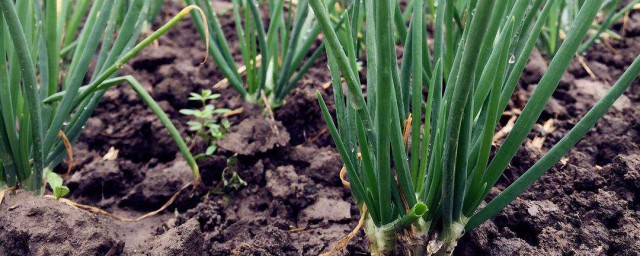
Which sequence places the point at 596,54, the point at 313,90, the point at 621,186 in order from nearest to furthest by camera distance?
the point at 621,186
the point at 313,90
the point at 596,54

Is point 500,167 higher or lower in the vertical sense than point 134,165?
higher

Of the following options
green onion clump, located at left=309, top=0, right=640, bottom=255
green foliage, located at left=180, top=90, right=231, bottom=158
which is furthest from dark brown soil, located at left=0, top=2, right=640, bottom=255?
green onion clump, located at left=309, top=0, right=640, bottom=255

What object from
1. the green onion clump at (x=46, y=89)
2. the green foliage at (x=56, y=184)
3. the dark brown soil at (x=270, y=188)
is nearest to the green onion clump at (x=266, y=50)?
the dark brown soil at (x=270, y=188)

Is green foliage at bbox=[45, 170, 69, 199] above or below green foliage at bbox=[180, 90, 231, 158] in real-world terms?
above

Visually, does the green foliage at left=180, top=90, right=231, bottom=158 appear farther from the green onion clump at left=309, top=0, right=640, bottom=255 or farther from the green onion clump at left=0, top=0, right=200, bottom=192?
the green onion clump at left=309, top=0, right=640, bottom=255

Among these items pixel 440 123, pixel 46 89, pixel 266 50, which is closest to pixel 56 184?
pixel 46 89

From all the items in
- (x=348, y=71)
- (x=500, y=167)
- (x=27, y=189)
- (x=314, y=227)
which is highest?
(x=348, y=71)

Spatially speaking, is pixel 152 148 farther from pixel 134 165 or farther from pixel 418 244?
pixel 418 244

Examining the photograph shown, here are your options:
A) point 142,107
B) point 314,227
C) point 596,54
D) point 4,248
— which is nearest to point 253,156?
point 314,227
